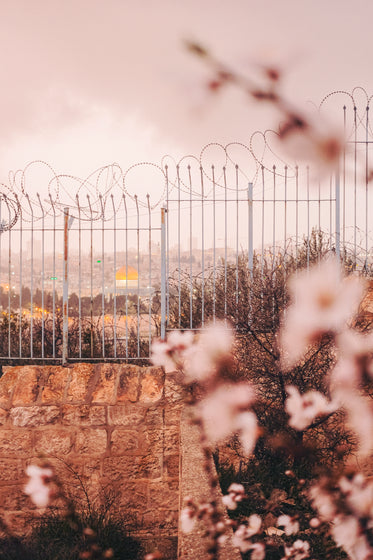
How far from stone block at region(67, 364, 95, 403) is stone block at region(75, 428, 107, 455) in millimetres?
301

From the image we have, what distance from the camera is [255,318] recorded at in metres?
4.09

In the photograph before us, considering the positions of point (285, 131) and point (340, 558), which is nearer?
point (285, 131)

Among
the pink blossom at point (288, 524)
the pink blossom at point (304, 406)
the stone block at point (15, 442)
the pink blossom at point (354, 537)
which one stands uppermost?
the pink blossom at point (354, 537)

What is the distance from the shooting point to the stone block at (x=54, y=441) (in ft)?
14.0

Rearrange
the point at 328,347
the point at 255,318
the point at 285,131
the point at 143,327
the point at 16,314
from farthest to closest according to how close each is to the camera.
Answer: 1. the point at 16,314
2. the point at 143,327
3. the point at 255,318
4. the point at 328,347
5. the point at 285,131

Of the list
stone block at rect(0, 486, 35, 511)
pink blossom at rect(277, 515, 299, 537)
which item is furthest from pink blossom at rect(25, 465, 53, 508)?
pink blossom at rect(277, 515, 299, 537)

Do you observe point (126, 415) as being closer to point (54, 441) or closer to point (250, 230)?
point (54, 441)

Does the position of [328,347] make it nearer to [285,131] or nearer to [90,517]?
[90,517]

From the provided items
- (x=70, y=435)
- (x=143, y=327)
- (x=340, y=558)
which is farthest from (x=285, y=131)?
(x=143, y=327)

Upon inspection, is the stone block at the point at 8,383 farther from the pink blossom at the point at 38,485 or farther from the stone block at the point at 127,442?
the stone block at the point at 127,442

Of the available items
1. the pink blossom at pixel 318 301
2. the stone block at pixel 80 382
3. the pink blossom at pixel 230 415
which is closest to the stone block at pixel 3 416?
the stone block at pixel 80 382

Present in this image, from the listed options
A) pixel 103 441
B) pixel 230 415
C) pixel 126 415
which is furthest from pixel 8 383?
pixel 230 415

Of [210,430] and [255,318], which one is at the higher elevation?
[255,318]

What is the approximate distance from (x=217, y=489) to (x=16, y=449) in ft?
7.97
